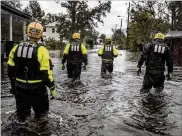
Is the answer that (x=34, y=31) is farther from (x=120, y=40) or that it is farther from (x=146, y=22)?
(x=120, y=40)

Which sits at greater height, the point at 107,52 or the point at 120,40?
the point at 120,40

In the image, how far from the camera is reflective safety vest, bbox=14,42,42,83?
5.43 metres

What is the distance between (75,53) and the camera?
11617mm

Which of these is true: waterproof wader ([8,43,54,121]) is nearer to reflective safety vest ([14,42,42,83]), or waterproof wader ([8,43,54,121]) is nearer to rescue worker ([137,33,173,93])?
reflective safety vest ([14,42,42,83])

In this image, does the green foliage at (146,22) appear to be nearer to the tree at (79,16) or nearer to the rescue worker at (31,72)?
the tree at (79,16)

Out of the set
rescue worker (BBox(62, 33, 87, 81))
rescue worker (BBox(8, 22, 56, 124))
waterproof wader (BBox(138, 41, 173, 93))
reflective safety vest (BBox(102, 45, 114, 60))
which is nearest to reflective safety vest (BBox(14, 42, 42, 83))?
rescue worker (BBox(8, 22, 56, 124))

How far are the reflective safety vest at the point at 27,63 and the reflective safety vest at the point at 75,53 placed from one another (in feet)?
19.3

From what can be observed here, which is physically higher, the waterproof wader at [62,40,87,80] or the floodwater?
the waterproof wader at [62,40,87,80]

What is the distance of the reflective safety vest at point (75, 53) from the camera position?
1149cm

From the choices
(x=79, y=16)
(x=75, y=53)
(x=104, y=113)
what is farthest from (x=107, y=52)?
(x=79, y=16)

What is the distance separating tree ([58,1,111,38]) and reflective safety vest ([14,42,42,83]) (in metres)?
59.6

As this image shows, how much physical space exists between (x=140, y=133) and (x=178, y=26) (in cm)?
5600

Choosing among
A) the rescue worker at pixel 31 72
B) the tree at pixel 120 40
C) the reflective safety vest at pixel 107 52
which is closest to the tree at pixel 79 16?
the tree at pixel 120 40

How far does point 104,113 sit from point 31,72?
8.15ft
